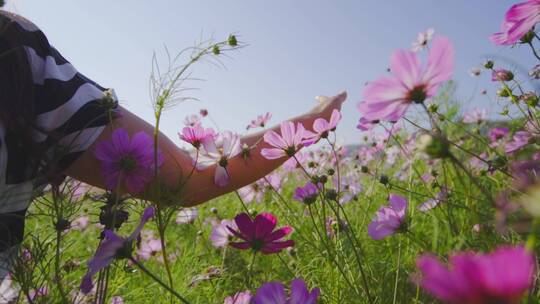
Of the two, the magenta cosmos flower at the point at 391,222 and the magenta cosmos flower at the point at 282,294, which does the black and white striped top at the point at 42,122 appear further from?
the magenta cosmos flower at the point at 391,222

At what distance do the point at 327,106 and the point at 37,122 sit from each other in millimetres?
676

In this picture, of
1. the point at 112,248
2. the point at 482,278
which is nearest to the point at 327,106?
the point at 112,248

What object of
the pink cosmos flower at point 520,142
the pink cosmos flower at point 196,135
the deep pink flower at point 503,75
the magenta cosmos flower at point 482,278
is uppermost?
the deep pink flower at point 503,75

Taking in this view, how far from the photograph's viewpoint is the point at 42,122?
68cm

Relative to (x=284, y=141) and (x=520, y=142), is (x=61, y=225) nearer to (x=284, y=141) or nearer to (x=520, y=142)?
(x=284, y=141)

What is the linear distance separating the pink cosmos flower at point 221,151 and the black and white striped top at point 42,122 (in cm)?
19

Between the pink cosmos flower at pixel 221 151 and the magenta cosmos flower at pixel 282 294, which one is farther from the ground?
the pink cosmos flower at pixel 221 151

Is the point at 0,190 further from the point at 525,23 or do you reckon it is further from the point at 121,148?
the point at 525,23

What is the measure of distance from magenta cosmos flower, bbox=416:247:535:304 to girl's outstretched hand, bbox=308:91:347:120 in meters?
0.94

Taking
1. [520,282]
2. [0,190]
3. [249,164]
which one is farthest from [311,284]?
[520,282]

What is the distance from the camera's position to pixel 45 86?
689mm

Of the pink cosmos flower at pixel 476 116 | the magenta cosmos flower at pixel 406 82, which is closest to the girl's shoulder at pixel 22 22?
the magenta cosmos flower at pixel 406 82

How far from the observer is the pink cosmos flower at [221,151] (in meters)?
0.83

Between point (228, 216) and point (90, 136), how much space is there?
4.09ft
